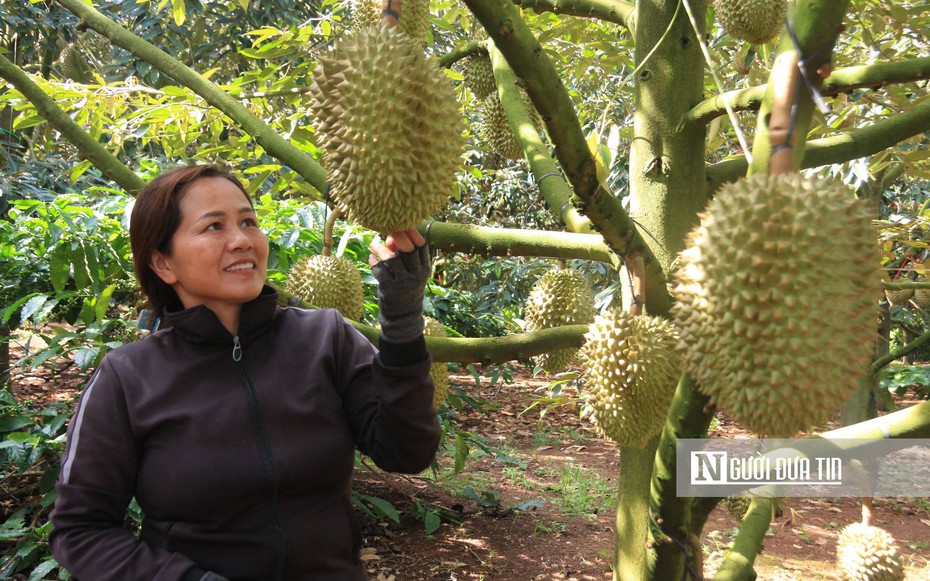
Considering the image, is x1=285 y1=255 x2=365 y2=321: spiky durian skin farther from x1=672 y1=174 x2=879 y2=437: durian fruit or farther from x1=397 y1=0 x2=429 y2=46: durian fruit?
x1=672 y1=174 x2=879 y2=437: durian fruit

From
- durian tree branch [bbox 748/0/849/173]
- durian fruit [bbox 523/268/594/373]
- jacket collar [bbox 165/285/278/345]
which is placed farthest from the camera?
durian fruit [bbox 523/268/594/373]

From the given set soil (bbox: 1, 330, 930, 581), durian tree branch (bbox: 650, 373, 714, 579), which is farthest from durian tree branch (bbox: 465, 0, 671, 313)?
soil (bbox: 1, 330, 930, 581)

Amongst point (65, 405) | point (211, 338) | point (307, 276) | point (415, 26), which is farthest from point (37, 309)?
point (415, 26)

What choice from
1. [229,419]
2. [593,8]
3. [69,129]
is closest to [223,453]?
[229,419]

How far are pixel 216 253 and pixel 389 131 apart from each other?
54 centimetres

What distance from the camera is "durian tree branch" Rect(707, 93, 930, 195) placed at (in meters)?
1.46

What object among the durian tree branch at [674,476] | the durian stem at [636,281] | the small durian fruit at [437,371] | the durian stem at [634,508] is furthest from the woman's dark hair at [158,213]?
the durian stem at [634,508]

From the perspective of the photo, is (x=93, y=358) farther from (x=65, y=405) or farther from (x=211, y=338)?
(x=211, y=338)

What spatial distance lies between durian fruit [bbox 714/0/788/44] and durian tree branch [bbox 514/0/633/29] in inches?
10.7

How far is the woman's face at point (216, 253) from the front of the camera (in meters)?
1.53

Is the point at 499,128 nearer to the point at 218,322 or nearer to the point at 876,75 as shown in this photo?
the point at 218,322

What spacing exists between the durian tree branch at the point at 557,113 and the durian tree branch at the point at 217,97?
796 millimetres

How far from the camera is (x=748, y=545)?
1826 millimetres

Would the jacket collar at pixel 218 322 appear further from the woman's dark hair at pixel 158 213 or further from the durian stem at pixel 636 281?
the durian stem at pixel 636 281
